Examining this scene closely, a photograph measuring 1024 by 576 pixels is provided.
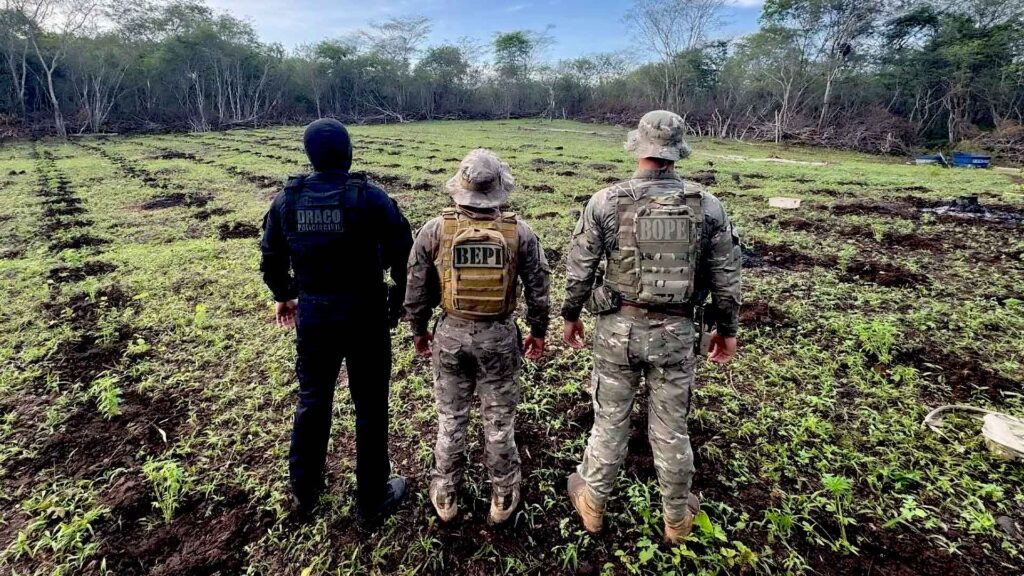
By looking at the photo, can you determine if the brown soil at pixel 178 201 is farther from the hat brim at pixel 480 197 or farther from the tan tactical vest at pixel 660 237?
the tan tactical vest at pixel 660 237

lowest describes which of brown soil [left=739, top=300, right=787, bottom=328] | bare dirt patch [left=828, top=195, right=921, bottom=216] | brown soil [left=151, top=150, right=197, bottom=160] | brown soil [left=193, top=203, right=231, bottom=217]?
brown soil [left=739, top=300, right=787, bottom=328]

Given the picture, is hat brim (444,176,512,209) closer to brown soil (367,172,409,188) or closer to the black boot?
the black boot

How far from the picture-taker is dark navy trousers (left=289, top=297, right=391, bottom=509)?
2.10 metres

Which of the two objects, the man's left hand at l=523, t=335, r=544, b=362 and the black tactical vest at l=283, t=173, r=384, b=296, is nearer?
the black tactical vest at l=283, t=173, r=384, b=296

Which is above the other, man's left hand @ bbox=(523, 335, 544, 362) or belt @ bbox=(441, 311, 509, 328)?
belt @ bbox=(441, 311, 509, 328)

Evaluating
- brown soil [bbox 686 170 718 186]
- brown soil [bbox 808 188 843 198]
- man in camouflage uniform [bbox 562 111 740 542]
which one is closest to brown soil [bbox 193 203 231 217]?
man in camouflage uniform [bbox 562 111 740 542]

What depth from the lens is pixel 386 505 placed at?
235cm

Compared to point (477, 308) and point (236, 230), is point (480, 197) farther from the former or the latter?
point (236, 230)

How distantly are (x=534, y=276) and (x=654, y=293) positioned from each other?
0.54 metres

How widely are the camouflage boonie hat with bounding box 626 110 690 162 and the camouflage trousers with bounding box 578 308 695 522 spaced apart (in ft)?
2.23

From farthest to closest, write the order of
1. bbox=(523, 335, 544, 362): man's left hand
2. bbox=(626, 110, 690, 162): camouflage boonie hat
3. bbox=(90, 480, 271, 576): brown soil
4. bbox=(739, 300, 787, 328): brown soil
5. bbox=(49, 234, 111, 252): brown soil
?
bbox=(49, 234, 111, 252): brown soil
bbox=(739, 300, 787, 328): brown soil
bbox=(523, 335, 544, 362): man's left hand
bbox=(90, 480, 271, 576): brown soil
bbox=(626, 110, 690, 162): camouflage boonie hat

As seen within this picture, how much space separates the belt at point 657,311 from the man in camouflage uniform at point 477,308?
0.41 meters

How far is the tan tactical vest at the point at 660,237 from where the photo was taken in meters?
1.96

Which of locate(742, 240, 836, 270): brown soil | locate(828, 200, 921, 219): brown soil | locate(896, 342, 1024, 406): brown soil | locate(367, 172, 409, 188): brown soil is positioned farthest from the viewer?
locate(367, 172, 409, 188): brown soil
